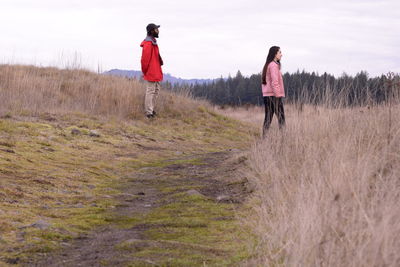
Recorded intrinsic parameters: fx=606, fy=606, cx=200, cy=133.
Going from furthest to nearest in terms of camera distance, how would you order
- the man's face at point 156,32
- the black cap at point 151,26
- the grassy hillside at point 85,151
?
the man's face at point 156,32 < the black cap at point 151,26 < the grassy hillside at point 85,151

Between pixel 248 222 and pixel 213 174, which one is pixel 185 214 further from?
pixel 213 174

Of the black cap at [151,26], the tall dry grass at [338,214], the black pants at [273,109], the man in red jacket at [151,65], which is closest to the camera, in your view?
the tall dry grass at [338,214]

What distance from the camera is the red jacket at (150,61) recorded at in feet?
53.1

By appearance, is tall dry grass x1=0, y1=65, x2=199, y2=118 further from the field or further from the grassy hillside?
the field

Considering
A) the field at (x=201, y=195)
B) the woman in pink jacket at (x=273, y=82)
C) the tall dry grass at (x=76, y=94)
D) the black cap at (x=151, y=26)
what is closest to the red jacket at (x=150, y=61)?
the black cap at (x=151, y=26)

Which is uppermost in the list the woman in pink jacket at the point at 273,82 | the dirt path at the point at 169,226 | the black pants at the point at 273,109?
the woman in pink jacket at the point at 273,82

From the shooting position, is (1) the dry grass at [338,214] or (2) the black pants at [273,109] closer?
(1) the dry grass at [338,214]

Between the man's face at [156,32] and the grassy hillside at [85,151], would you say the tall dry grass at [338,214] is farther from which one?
the man's face at [156,32]

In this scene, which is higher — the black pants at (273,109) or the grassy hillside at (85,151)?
the black pants at (273,109)

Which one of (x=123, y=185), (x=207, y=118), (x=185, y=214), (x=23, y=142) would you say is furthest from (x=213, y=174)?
(x=207, y=118)

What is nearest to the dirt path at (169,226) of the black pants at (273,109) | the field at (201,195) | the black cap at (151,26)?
the field at (201,195)

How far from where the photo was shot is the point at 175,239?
5.08m

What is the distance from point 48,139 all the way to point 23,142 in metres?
1.02

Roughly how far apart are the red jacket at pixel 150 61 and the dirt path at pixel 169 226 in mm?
7492
